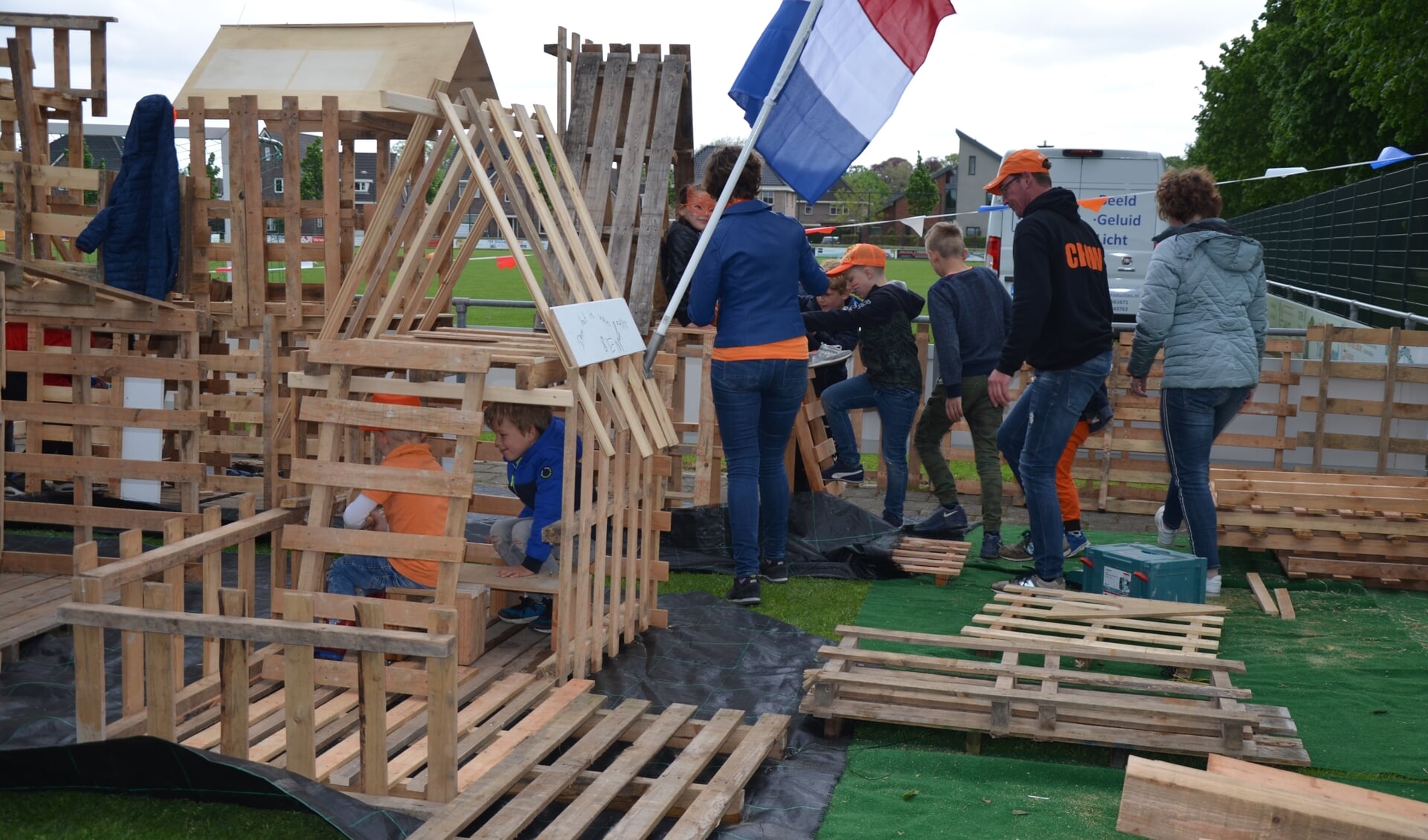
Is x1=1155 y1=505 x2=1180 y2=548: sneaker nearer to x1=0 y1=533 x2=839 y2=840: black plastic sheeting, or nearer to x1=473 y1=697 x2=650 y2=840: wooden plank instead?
x1=0 y1=533 x2=839 y2=840: black plastic sheeting

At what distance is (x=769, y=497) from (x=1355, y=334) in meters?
5.63

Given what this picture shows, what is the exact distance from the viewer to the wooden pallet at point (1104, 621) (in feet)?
17.9

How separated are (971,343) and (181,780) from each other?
5.30m

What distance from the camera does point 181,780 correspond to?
3736mm

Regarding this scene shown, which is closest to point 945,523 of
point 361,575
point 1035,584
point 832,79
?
point 1035,584

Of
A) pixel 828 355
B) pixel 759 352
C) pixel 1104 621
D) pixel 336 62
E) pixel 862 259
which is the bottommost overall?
pixel 1104 621

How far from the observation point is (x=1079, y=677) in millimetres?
4652

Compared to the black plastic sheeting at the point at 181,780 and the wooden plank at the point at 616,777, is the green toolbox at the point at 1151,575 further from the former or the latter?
the black plastic sheeting at the point at 181,780

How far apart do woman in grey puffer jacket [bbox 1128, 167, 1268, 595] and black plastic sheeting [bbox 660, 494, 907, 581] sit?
169 centimetres

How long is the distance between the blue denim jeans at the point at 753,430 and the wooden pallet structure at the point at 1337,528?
110 inches

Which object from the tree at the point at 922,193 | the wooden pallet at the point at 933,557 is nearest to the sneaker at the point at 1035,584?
the wooden pallet at the point at 933,557

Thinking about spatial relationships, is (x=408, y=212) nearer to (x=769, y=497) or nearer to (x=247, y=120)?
(x=769, y=497)

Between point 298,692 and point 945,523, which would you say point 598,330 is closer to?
point 298,692

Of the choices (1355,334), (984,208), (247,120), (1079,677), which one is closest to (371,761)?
(1079,677)
